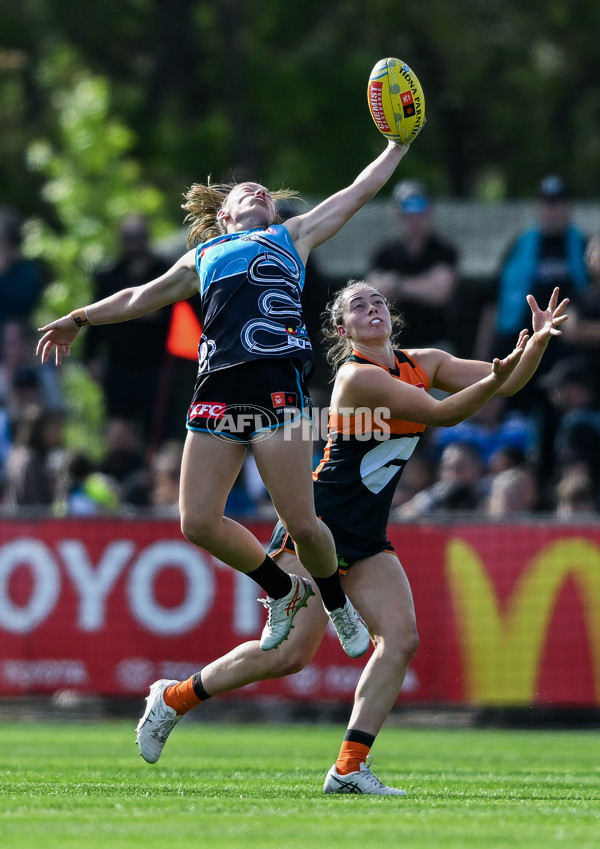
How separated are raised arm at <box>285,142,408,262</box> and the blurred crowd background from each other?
12.8 feet

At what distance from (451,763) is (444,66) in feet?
79.5

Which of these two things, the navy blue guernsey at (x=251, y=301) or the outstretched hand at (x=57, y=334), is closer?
the navy blue guernsey at (x=251, y=301)

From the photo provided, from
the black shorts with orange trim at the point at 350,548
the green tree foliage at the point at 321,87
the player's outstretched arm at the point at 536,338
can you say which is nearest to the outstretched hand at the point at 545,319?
the player's outstretched arm at the point at 536,338

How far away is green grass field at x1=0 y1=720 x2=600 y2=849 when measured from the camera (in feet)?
16.3

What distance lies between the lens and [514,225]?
21578 millimetres

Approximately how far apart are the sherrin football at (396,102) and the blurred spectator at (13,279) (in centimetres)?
906

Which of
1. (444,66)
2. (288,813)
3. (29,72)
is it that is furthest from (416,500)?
(29,72)

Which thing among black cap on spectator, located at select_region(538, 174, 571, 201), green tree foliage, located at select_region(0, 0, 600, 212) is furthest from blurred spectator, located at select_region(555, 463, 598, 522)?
green tree foliage, located at select_region(0, 0, 600, 212)

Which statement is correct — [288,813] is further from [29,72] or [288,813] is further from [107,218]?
[29,72]

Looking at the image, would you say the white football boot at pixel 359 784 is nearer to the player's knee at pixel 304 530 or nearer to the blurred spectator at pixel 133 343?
the player's knee at pixel 304 530

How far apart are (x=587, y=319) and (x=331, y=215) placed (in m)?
6.42

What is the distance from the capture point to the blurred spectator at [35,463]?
1342 centimetres

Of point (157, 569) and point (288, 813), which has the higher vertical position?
point (157, 569)

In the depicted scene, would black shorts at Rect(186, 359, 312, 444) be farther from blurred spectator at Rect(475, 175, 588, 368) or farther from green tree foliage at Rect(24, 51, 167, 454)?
green tree foliage at Rect(24, 51, 167, 454)
